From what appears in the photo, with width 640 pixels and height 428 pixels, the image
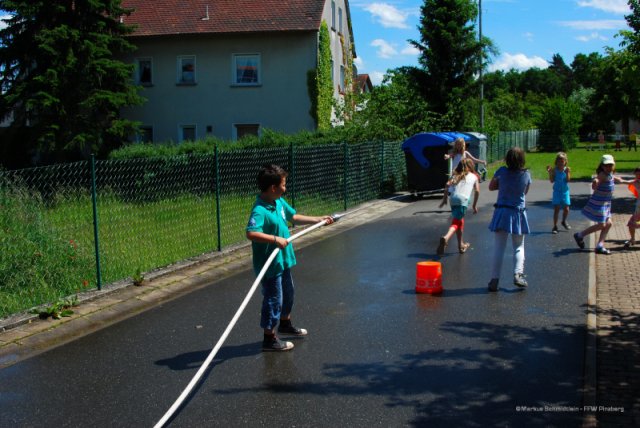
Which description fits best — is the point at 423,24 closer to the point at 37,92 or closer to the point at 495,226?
the point at 37,92

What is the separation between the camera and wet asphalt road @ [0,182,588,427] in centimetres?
442

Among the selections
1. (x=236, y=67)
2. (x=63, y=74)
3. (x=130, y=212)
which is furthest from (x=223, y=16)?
(x=130, y=212)

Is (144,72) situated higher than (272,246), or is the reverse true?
(144,72)

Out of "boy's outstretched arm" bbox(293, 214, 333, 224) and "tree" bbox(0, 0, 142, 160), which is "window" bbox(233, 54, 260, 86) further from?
"boy's outstretched arm" bbox(293, 214, 333, 224)

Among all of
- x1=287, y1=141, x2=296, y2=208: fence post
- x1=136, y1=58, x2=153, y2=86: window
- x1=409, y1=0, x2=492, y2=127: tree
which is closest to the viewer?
x1=287, y1=141, x2=296, y2=208: fence post

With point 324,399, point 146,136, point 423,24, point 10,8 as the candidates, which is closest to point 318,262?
point 324,399

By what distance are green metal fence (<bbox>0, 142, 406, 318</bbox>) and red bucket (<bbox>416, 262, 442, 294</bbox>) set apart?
3.52 m

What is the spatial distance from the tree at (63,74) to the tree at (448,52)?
54.2ft

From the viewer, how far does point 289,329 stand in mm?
6176

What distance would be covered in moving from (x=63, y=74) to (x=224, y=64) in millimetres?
6841

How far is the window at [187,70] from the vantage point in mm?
28188

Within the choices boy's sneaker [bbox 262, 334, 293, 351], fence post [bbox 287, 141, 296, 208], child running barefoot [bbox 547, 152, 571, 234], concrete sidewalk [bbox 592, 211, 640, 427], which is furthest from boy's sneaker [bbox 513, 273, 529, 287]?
fence post [bbox 287, 141, 296, 208]

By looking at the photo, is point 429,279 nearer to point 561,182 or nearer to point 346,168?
point 561,182

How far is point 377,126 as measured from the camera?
68.4 ft
